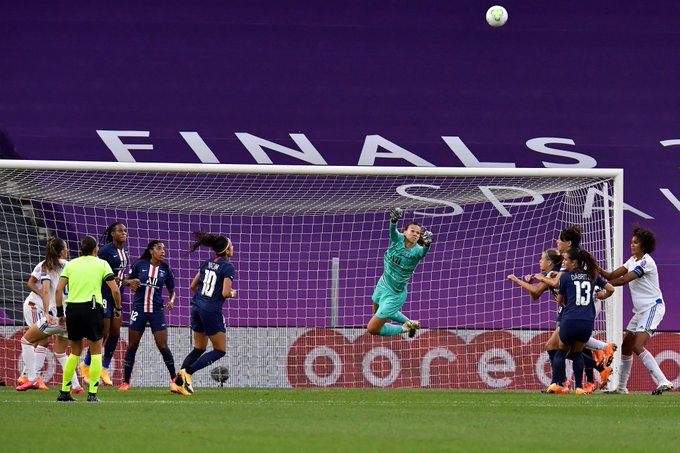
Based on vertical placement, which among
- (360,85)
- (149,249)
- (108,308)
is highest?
(360,85)

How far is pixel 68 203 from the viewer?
14.6 m

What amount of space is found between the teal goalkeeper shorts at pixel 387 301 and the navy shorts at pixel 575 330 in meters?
2.06

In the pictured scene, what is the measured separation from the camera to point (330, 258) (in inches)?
605

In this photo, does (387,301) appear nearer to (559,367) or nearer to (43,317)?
(559,367)

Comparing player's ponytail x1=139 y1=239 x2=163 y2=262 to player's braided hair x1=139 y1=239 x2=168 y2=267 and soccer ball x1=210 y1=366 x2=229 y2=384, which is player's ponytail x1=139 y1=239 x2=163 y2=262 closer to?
player's braided hair x1=139 y1=239 x2=168 y2=267

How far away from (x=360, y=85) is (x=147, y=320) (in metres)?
4.86

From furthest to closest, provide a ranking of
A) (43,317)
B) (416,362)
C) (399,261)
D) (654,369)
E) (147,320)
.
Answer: (416,362), (399,261), (147,320), (43,317), (654,369)

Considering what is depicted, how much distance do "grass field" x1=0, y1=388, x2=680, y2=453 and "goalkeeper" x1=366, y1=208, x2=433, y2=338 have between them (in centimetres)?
211

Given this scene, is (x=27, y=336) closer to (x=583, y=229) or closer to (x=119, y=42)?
(x=119, y=42)

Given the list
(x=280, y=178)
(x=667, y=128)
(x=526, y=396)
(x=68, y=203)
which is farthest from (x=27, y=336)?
(x=667, y=128)

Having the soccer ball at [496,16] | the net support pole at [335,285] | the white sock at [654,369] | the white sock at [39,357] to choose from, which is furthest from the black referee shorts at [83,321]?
the soccer ball at [496,16]

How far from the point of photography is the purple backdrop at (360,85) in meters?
15.5

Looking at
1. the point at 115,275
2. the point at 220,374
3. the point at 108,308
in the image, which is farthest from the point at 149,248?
the point at 220,374

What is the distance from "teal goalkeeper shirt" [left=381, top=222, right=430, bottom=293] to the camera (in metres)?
12.8
